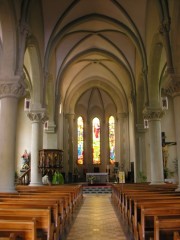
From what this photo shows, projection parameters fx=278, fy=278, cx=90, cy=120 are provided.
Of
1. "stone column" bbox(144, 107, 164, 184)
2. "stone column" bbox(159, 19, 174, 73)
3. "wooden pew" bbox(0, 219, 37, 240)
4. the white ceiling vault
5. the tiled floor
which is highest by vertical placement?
the white ceiling vault

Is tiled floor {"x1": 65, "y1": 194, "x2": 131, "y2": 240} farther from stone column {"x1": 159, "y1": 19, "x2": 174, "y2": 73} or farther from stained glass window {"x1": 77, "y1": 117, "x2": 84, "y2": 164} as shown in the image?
stained glass window {"x1": 77, "y1": 117, "x2": 84, "y2": 164}

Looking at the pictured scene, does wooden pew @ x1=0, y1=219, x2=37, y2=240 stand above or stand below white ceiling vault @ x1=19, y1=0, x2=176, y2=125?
below

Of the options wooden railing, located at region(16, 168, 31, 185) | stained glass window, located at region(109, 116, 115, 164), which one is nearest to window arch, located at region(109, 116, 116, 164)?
stained glass window, located at region(109, 116, 115, 164)

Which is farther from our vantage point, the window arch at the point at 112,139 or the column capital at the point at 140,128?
the window arch at the point at 112,139

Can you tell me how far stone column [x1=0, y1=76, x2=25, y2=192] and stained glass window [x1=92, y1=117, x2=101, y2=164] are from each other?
2338 centimetres

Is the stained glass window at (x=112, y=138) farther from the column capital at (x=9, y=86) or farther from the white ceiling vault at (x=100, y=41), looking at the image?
the column capital at (x=9, y=86)

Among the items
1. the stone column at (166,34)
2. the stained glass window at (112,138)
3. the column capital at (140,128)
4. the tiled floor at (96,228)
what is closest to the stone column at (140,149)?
the column capital at (140,128)

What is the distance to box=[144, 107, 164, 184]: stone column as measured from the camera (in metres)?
14.4

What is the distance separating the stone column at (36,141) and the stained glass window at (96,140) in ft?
60.2

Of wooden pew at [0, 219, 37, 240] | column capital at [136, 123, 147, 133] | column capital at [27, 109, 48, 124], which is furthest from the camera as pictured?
column capital at [136, 123, 147, 133]

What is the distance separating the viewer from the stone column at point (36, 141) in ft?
47.9

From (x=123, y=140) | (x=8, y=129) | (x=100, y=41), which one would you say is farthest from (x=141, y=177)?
(x=8, y=129)

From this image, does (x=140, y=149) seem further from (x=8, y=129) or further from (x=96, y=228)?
(x=96, y=228)

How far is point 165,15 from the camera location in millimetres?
11367
